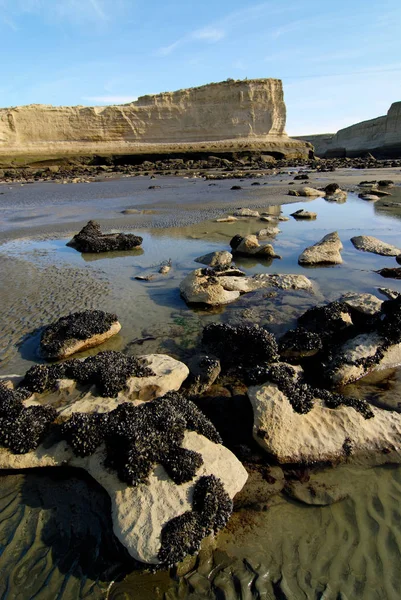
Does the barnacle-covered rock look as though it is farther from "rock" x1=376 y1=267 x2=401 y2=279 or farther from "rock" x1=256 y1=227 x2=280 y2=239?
"rock" x1=256 y1=227 x2=280 y2=239

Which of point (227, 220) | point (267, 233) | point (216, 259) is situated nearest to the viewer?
point (216, 259)

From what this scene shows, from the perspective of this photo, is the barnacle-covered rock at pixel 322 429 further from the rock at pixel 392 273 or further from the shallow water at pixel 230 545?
the rock at pixel 392 273

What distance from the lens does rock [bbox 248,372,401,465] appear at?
393 cm

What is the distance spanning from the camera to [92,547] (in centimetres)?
316

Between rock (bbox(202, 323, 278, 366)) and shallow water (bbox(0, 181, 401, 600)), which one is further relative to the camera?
rock (bbox(202, 323, 278, 366))

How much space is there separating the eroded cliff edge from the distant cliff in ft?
66.5

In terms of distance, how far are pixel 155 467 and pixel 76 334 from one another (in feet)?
10.6

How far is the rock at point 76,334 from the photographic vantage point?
5.97m

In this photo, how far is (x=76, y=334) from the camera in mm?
6148

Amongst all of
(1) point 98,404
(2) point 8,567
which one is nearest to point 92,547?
(2) point 8,567

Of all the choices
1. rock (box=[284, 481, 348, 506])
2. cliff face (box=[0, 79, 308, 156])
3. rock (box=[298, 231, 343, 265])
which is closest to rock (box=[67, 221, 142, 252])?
rock (box=[298, 231, 343, 265])

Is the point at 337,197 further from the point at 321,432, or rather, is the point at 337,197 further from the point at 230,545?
the point at 230,545

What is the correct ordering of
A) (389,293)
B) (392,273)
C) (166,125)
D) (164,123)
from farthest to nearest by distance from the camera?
1. (166,125)
2. (164,123)
3. (392,273)
4. (389,293)

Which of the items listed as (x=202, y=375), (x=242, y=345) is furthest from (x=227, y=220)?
(x=202, y=375)
